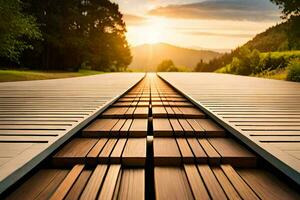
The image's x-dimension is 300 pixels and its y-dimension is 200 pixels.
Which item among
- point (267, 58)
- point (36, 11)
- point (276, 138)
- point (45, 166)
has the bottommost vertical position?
point (45, 166)

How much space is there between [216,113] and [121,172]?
7.38ft

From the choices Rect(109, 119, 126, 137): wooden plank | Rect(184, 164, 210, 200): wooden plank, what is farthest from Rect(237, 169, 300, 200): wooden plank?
Rect(109, 119, 126, 137): wooden plank

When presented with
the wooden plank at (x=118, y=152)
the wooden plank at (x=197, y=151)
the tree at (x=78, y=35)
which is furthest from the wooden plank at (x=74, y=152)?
the tree at (x=78, y=35)

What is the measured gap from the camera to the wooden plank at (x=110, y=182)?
2127 mm

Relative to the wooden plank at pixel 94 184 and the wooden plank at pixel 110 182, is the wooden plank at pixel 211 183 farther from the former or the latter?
the wooden plank at pixel 94 184

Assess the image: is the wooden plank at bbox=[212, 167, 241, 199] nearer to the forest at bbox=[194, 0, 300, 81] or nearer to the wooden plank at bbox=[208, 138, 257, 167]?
the wooden plank at bbox=[208, 138, 257, 167]

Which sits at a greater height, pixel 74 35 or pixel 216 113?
pixel 74 35

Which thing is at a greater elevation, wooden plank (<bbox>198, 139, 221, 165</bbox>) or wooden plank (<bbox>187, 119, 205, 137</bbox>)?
wooden plank (<bbox>187, 119, 205, 137</bbox>)

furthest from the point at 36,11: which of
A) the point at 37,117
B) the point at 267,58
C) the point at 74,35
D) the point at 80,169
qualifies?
the point at 80,169

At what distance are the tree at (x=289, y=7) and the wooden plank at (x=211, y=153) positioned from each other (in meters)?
13.6

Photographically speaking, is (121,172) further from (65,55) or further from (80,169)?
(65,55)

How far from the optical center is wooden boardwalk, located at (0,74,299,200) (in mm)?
2209

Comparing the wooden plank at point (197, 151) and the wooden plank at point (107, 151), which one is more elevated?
the wooden plank at point (197, 151)

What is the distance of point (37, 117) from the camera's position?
4211 mm
